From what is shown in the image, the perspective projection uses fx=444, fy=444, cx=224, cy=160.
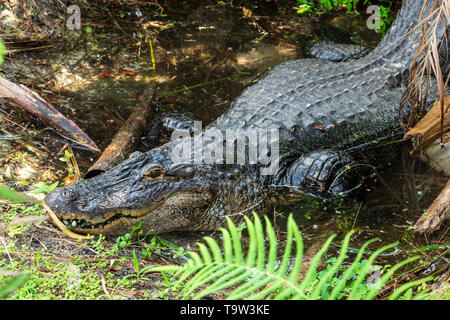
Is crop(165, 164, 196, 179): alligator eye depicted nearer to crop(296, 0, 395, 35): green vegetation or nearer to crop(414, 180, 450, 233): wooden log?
crop(414, 180, 450, 233): wooden log

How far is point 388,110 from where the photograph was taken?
512cm

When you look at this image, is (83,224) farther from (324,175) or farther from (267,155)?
(324,175)

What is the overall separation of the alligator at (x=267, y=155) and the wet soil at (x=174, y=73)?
0.79ft

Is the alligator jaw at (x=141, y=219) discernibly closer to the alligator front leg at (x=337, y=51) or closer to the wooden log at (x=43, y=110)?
the wooden log at (x=43, y=110)

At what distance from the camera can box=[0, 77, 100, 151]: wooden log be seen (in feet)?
15.8

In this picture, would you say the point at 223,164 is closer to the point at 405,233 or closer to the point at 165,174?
the point at 165,174

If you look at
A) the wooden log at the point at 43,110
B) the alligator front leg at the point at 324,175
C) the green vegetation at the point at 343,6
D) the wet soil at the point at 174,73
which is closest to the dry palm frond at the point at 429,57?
the alligator front leg at the point at 324,175

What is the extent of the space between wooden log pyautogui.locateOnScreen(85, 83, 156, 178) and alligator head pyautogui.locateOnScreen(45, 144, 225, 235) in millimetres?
417

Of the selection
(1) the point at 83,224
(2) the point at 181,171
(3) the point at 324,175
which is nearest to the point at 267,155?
(3) the point at 324,175

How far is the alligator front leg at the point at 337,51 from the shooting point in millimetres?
6266

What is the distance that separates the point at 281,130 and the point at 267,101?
47 cm

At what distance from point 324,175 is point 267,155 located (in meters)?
0.60

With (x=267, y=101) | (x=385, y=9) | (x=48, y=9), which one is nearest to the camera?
(x=267, y=101)

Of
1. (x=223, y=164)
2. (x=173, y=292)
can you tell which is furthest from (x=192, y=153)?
(x=173, y=292)
